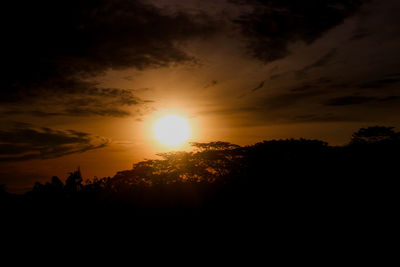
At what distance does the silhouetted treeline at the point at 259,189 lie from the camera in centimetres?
945

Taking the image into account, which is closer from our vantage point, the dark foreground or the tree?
the dark foreground

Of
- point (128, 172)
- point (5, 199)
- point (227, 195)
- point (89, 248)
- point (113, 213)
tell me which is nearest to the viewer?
point (89, 248)

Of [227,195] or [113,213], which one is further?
[227,195]

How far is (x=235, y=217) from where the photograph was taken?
400 inches

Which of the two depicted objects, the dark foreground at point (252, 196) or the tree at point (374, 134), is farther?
the tree at point (374, 134)

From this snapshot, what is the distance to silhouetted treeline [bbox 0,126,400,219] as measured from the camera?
9.45 metres

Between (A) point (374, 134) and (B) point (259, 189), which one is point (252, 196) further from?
(A) point (374, 134)

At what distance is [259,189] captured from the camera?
488 inches

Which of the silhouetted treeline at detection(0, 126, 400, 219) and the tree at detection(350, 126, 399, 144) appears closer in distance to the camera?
the silhouetted treeline at detection(0, 126, 400, 219)

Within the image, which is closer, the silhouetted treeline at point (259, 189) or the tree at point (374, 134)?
the silhouetted treeline at point (259, 189)

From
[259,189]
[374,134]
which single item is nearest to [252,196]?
[259,189]

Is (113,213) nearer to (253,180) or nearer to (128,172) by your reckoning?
(128,172)

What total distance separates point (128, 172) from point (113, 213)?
5.67m

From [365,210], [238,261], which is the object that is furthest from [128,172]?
[365,210]
